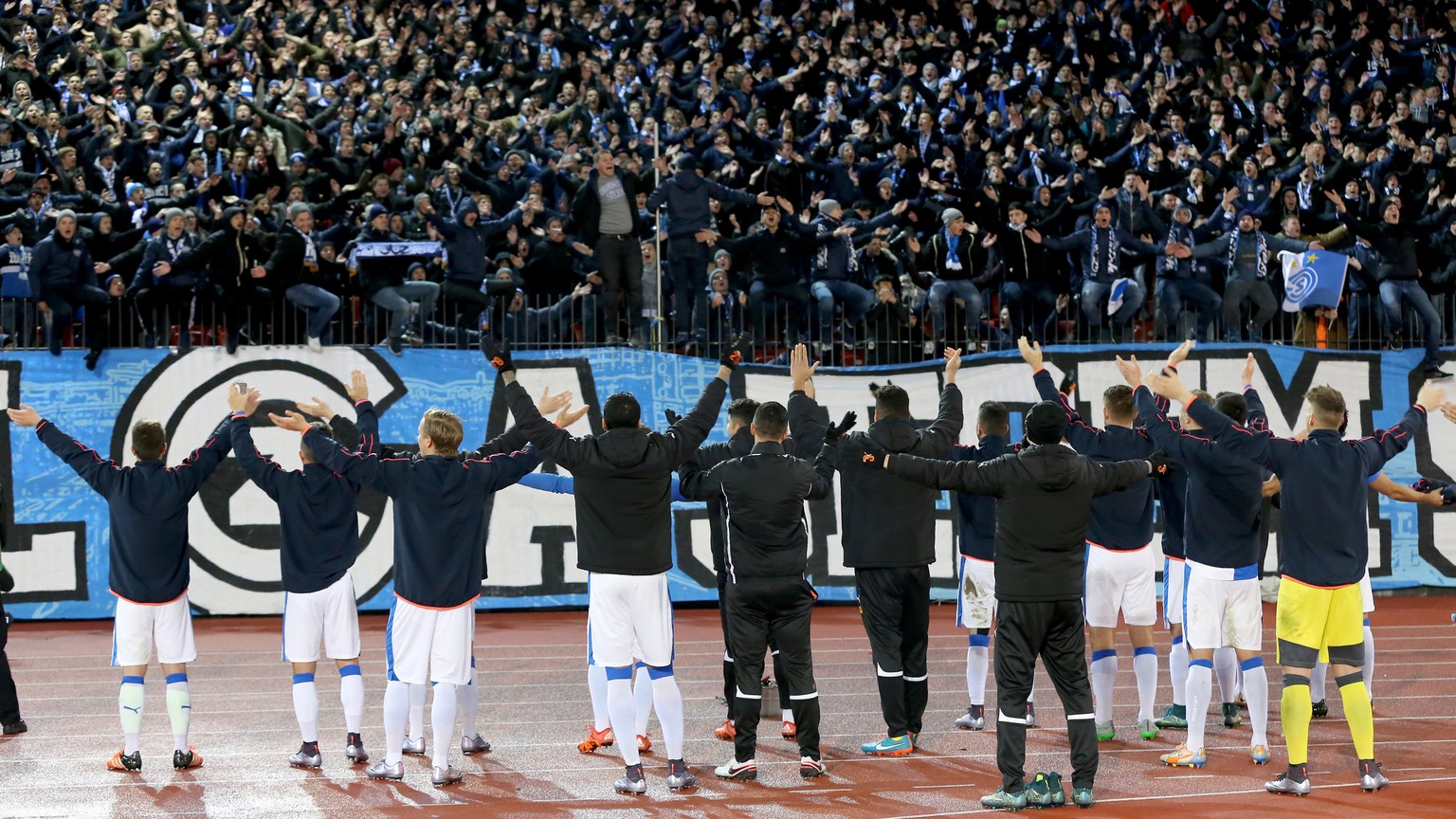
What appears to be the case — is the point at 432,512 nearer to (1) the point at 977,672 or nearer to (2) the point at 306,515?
(2) the point at 306,515

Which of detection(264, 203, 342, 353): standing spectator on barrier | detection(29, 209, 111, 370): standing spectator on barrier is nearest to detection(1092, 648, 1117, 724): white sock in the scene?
detection(264, 203, 342, 353): standing spectator on barrier

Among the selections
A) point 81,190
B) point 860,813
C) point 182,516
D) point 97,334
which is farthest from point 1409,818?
point 81,190

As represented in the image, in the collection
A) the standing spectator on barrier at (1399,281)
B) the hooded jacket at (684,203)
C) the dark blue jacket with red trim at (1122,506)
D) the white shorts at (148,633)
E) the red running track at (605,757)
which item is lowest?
the red running track at (605,757)

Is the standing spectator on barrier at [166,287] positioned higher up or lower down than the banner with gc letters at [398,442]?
higher up

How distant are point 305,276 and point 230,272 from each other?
0.78m

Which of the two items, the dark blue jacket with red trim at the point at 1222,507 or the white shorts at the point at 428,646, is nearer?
the white shorts at the point at 428,646

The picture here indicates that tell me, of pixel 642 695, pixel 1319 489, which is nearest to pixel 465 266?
pixel 642 695

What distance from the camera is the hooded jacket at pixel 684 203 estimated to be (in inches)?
637

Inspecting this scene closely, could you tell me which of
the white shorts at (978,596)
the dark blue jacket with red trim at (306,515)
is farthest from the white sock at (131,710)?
the white shorts at (978,596)

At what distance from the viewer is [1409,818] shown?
7.27 meters

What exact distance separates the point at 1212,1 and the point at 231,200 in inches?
723

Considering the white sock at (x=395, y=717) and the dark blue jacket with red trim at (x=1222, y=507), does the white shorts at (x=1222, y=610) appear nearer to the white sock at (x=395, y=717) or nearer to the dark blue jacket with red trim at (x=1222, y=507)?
the dark blue jacket with red trim at (x=1222, y=507)

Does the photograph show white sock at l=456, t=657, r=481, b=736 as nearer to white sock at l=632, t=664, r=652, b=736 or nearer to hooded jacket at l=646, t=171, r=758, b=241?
white sock at l=632, t=664, r=652, b=736

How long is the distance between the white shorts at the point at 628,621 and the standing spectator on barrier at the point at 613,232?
789 centimetres
